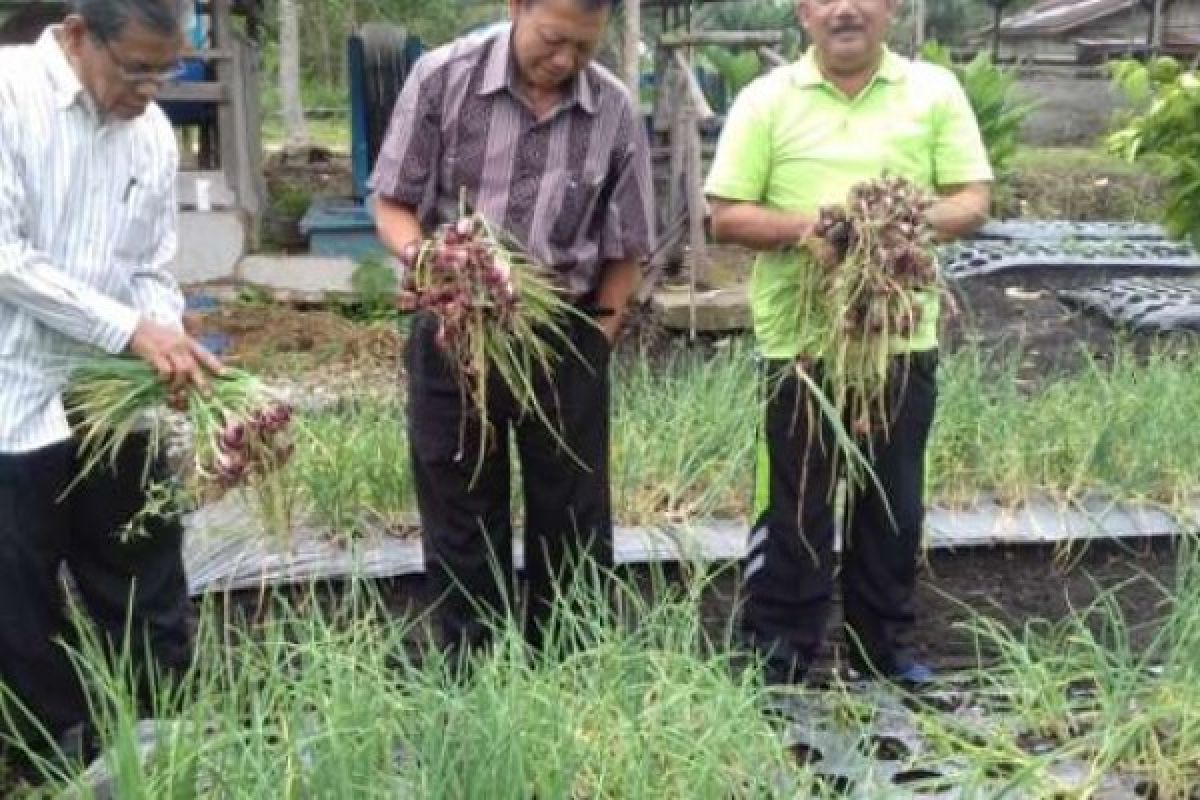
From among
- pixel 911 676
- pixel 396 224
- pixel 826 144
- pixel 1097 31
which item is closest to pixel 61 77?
pixel 396 224

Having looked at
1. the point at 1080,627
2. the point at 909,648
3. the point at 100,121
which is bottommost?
the point at 909,648

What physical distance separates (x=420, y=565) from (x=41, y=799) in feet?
4.57

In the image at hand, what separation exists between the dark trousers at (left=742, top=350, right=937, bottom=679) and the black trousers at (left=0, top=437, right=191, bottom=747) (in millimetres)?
1171

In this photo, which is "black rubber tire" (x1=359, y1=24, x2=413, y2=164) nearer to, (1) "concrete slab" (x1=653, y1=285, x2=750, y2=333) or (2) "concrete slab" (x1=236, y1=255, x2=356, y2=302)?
(2) "concrete slab" (x1=236, y1=255, x2=356, y2=302)

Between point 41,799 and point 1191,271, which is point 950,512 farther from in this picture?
point 1191,271

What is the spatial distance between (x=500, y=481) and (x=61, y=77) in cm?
118

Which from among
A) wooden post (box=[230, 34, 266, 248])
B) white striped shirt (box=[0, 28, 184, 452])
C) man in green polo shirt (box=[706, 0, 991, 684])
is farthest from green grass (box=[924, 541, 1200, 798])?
wooden post (box=[230, 34, 266, 248])

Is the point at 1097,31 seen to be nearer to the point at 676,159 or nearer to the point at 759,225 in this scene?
the point at 676,159

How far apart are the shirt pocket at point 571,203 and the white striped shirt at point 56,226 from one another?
73 centimetres

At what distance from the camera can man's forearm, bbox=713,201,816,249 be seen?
2.81m

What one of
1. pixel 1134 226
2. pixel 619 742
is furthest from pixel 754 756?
pixel 1134 226

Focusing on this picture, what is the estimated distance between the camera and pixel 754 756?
87.0 inches

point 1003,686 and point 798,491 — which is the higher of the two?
point 798,491

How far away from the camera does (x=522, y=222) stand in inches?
114
